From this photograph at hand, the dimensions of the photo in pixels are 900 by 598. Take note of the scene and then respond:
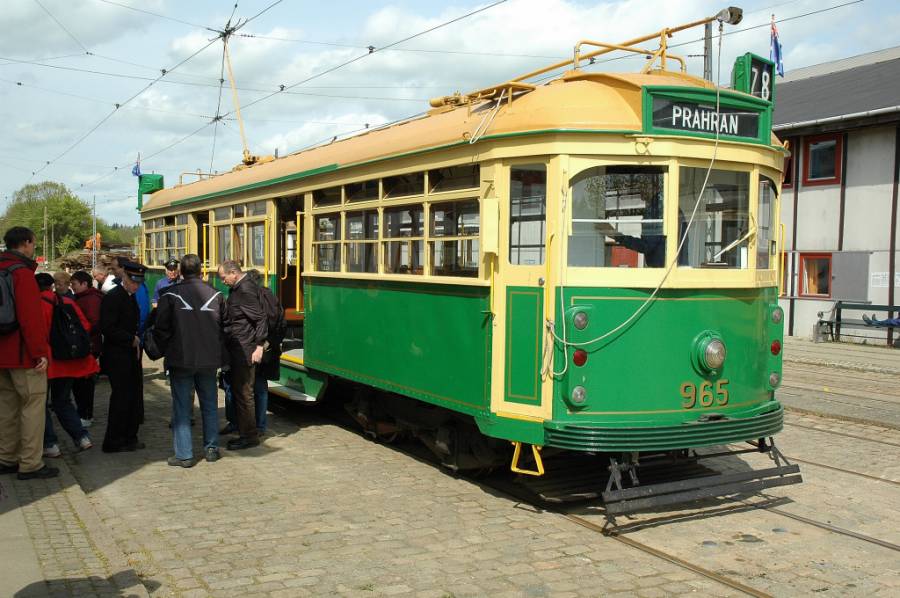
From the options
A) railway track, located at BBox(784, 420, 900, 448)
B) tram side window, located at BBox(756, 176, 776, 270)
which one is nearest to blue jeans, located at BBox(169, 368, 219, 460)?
tram side window, located at BBox(756, 176, 776, 270)

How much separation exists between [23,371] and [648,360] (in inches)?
179

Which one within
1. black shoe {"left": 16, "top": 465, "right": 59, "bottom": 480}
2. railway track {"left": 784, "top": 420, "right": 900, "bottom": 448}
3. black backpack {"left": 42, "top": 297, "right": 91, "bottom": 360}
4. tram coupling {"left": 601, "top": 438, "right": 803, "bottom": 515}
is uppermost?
black backpack {"left": 42, "top": 297, "right": 91, "bottom": 360}

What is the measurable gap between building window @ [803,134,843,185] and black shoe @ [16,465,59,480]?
59.6 ft

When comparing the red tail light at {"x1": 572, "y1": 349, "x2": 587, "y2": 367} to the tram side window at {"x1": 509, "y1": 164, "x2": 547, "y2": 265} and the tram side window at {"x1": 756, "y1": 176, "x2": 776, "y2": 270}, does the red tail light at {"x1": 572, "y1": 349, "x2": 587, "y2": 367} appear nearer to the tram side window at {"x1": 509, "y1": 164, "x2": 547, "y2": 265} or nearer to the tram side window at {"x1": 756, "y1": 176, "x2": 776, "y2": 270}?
the tram side window at {"x1": 509, "y1": 164, "x2": 547, "y2": 265}

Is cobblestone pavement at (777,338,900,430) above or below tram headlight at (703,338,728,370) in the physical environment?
below

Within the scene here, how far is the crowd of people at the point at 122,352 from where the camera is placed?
6473 mm

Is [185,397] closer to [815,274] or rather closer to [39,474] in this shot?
[39,474]

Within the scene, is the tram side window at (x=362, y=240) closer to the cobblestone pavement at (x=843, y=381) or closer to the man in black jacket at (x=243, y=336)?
the man in black jacket at (x=243, y=336)

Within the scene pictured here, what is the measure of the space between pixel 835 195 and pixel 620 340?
16.3m

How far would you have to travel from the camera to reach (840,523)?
604 centimetres

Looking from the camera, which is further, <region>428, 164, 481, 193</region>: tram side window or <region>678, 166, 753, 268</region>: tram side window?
<region>428, 164, 481, 193</region>: tram side window

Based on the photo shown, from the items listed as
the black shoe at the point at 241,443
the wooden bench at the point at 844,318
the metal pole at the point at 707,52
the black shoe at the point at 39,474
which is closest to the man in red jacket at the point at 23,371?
the black shoe at the point at 39,474

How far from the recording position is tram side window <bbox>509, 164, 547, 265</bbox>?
6090 mm

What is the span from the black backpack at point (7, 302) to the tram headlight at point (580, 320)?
159 inches
